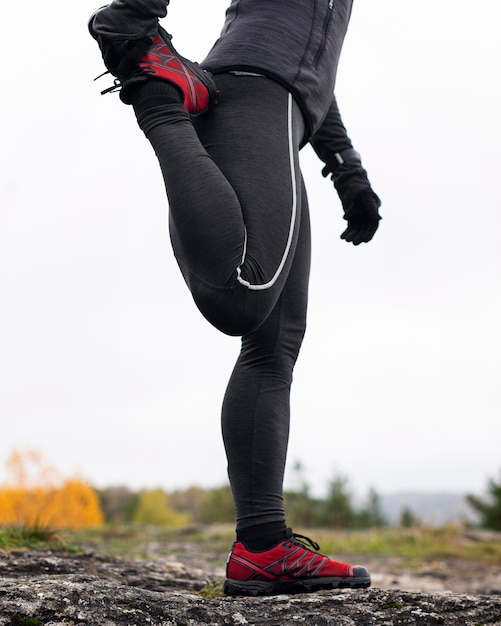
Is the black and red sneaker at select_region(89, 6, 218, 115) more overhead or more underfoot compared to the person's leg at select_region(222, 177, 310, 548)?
more overhead

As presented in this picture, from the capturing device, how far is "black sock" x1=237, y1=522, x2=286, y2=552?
221cm

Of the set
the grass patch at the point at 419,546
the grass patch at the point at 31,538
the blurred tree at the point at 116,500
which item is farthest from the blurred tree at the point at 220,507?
the grass patch at the point at 31,538

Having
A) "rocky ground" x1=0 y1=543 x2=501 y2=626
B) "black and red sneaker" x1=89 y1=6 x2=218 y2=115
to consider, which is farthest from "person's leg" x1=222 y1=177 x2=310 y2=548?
"black and red sneaker" x1=89 y1=6 x2=218 y2=115

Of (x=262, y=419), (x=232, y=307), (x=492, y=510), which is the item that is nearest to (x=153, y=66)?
(x=232, y=307)

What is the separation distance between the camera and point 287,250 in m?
2.17

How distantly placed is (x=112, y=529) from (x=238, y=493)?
9.04 metres

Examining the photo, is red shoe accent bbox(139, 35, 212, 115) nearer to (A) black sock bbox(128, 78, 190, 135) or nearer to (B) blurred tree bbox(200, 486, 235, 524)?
(A) black sock bbox(128, 78, 190, 135)

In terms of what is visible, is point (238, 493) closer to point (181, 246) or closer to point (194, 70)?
point (181, 246)

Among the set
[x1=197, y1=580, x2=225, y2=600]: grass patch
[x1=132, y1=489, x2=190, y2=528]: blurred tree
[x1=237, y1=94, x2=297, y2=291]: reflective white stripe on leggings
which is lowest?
[x1=132, y1=489, x2=190, y2=528]: blurred tree

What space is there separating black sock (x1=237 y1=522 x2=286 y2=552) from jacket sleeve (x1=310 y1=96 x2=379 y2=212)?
4.45ft

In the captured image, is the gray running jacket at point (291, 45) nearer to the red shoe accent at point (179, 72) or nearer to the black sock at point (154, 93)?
the red shoe accent at point (179, 72)

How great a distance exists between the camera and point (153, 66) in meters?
2.06

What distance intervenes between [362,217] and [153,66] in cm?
120

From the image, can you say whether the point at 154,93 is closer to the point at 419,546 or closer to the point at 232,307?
the point at 232,307
